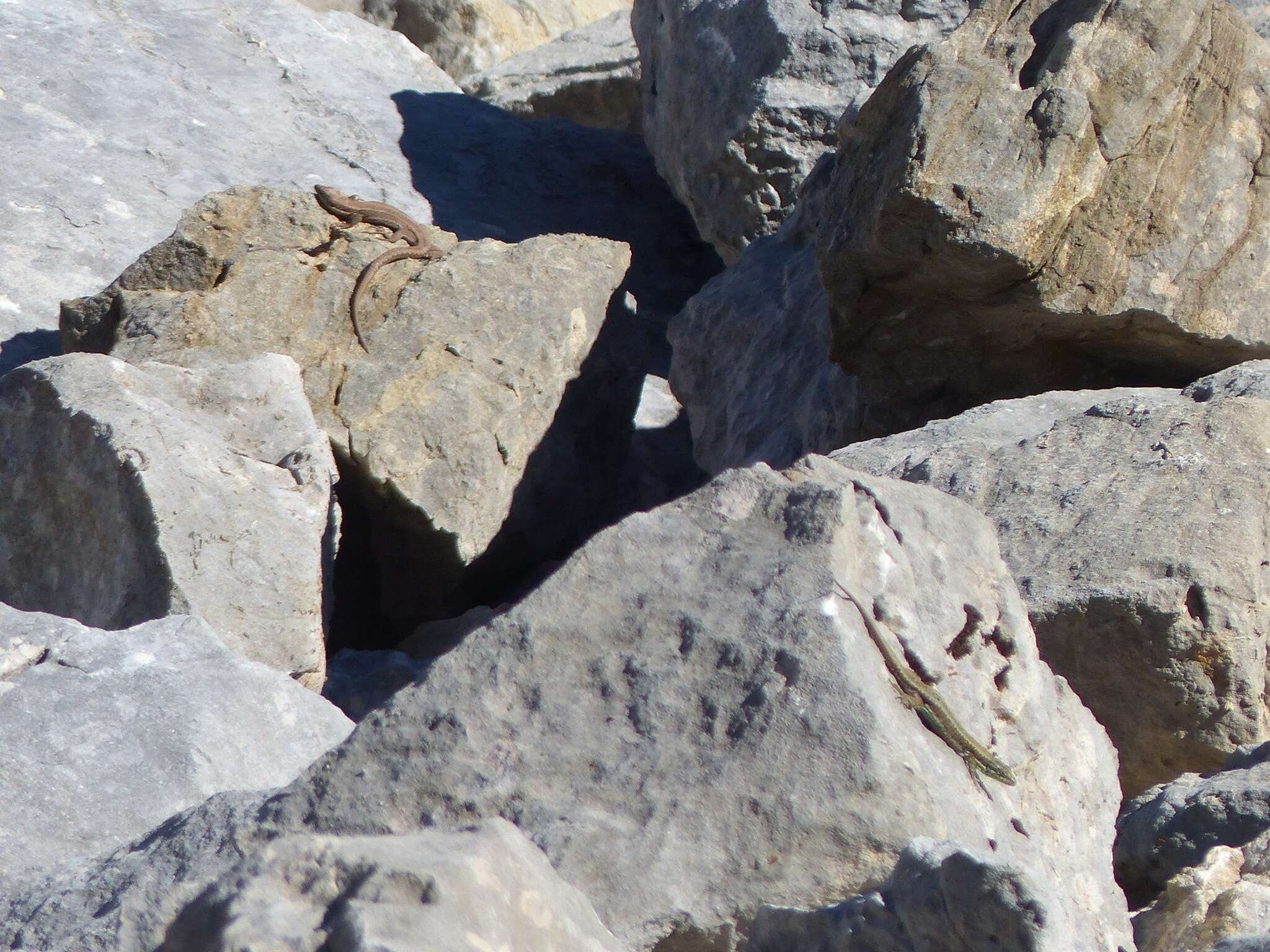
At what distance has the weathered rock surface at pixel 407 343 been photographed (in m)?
3.91

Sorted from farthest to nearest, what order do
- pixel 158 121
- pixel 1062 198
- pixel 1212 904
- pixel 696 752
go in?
1. pixel 158 121
2. pixel 1062 198
3. pixel 1212 904
4. pixel 696 752

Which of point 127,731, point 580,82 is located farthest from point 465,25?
point 127,731

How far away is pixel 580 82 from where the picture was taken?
7.57 meters

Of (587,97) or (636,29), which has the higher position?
(636,29)

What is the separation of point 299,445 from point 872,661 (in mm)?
1937

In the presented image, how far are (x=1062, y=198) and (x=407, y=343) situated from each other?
1885mm

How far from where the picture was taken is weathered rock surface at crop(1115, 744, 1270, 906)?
2.20 meters

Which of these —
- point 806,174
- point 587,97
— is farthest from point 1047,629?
point 587,97

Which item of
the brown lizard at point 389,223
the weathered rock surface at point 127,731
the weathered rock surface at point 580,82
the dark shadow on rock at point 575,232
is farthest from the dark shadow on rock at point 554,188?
the weathered rock surface at point 127,731

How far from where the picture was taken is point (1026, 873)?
1.34 metres

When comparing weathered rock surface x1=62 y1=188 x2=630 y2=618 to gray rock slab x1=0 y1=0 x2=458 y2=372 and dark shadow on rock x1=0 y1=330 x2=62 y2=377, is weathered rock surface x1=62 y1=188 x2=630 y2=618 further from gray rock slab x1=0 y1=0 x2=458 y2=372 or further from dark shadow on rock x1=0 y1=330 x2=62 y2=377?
gray rock slab x1=0 y1=0 x2=458 y2=372

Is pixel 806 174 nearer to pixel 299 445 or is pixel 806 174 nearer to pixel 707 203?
pixel 707 203

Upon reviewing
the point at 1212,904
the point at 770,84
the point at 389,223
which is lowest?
the point at 389,223

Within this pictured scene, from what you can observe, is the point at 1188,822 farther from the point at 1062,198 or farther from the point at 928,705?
the point at 1062,198
